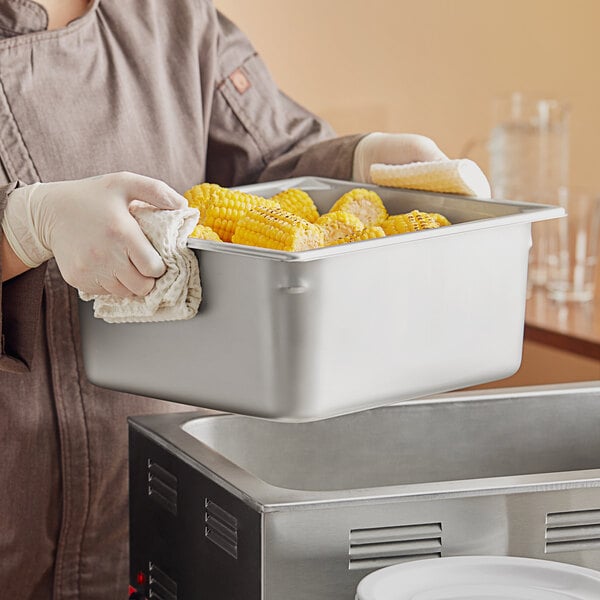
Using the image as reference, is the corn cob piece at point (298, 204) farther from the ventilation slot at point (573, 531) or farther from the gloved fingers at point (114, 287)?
the ventilation slot at point (573, 531)

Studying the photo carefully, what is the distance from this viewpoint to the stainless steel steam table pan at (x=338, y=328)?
794 millimetres

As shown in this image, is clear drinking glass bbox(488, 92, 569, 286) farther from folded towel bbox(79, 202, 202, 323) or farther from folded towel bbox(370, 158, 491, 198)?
folded towel bbox(79, 202, 202, 323)

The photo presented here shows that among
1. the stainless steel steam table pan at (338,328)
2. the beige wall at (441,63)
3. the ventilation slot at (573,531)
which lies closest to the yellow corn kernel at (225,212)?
the stainless steel steam table pan at (338,328)

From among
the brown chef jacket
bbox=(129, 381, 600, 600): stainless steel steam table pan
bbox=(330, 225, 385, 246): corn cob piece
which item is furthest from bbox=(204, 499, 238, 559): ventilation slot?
the brown chef jacket

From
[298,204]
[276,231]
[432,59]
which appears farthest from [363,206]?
[432,59]

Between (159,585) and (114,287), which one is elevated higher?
(114,287)

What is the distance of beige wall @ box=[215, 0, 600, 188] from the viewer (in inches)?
93.9

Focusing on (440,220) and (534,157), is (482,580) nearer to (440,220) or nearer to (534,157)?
(440,220)

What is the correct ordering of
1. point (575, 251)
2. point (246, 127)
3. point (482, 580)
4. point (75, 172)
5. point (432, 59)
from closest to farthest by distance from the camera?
point (482, 580) → point (75, 172) → point (246, 127) → point (575, 251) → point (432, 59)

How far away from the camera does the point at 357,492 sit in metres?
0.81

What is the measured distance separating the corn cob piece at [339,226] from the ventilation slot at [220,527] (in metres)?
0.23

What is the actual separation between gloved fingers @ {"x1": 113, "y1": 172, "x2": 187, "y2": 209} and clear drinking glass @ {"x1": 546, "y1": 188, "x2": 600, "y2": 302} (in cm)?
159

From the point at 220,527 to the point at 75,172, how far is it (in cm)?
47

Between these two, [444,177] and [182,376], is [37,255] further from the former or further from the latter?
[444,177]
